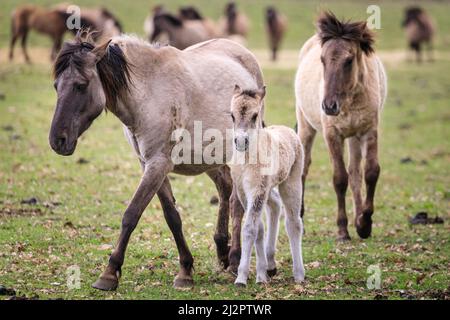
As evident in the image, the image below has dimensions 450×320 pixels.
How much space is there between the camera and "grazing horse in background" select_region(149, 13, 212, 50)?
2773 cm

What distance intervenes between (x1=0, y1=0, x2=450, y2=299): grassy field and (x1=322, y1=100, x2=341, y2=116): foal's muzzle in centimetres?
163

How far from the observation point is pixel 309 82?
1116 cm

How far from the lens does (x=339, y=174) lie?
34.0ft

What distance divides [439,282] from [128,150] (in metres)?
9.14

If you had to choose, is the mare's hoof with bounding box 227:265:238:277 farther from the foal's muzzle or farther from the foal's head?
the foal's muzzle

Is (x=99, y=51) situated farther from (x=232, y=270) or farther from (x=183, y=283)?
(x=232, y=270)

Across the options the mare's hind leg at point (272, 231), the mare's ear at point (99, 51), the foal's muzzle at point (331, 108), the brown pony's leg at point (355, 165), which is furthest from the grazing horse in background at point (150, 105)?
the brown pony's leg at point (355, 165)

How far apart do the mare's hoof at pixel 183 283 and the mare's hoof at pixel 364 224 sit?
10.6 ft

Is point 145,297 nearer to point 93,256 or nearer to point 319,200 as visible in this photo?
point 93,256

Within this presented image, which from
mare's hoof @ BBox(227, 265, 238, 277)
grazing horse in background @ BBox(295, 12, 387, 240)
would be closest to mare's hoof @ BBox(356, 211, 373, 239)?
grazing horse in background @ BBox(295, 12, 387, 240)

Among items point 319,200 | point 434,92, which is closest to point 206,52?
point 319,200

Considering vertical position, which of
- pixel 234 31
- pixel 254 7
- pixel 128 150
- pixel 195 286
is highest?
pixel 254 7

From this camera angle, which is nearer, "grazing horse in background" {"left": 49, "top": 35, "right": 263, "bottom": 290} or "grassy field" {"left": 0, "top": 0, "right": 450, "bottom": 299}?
"grazing horse in background" {"left": 49, "top": 35, "right": 263, "bottom": 290}

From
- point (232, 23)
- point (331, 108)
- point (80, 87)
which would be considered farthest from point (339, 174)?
point (232, 23)
